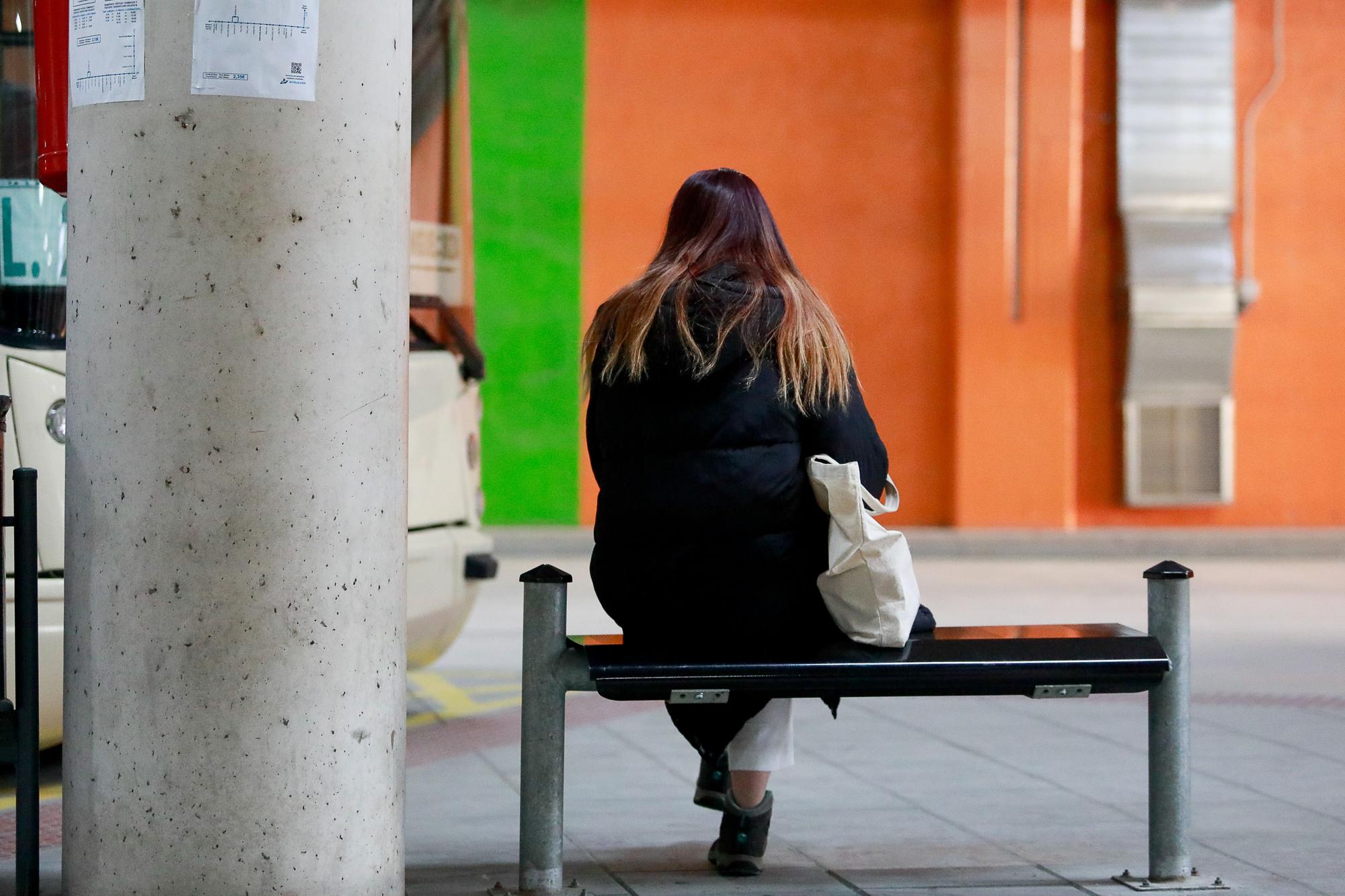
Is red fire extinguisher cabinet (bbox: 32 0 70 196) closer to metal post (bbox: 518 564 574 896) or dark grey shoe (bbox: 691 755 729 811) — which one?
metal post (bbox: 518 564 574 896)

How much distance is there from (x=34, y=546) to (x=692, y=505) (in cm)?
142

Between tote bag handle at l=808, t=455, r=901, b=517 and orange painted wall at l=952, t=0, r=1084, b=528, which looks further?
orange painted wall at l=952, t=0, r=1084, b=528

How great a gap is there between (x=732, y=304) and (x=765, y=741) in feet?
3.46

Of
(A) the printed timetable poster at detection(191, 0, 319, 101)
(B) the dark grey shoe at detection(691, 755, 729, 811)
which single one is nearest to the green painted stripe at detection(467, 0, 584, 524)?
(B) the dark grey shoe at detection(691, 755, 729, 811)

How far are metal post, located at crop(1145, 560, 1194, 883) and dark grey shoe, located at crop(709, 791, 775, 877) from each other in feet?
3.00

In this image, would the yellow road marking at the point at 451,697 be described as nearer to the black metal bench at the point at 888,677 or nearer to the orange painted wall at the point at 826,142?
the black metal bench at the point at 888,677

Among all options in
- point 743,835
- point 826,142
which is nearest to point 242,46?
point 743,835

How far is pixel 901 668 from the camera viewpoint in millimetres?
3654

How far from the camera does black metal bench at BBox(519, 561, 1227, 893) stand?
364 cm

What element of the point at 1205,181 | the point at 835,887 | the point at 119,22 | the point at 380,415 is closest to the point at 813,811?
the point at 835,887

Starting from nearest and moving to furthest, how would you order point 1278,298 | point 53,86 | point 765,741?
point 53,86 < point 765,741 < point 1278,298

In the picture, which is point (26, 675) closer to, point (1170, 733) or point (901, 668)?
point (901, 668)

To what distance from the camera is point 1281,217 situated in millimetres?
15023

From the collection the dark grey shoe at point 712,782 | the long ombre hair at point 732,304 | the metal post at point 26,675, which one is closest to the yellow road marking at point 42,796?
the metal post at point 26,675
